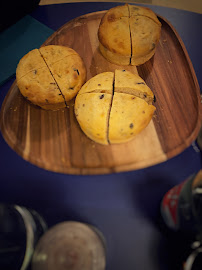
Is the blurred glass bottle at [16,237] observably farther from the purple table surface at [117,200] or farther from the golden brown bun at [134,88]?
the golden brown bun at [134,88]

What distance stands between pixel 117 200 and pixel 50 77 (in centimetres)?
78

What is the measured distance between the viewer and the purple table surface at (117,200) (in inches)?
38.5

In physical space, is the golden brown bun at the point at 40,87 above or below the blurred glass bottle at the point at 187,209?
above

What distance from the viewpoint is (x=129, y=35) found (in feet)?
4.45

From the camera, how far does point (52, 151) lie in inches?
45.1

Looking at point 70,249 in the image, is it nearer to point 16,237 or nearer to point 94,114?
point 16,237

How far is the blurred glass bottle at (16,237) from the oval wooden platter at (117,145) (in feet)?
0.90

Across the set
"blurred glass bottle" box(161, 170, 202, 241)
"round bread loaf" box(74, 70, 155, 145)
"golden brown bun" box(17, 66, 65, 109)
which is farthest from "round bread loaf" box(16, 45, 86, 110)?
"blurred glass bottle" box(161, 170, 202, 241)

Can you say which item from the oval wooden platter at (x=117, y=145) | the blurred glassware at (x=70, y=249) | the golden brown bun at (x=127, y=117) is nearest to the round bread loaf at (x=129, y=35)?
the oval wooden platter at (x=117, y=145)

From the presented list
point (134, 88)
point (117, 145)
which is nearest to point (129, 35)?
point (134, 88)

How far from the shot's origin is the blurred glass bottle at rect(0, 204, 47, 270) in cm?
82

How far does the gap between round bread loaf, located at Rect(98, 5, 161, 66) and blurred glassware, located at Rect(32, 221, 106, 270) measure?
107 centimetres

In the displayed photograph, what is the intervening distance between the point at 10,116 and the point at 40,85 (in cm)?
28

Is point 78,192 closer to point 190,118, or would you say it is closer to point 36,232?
point 36,232
